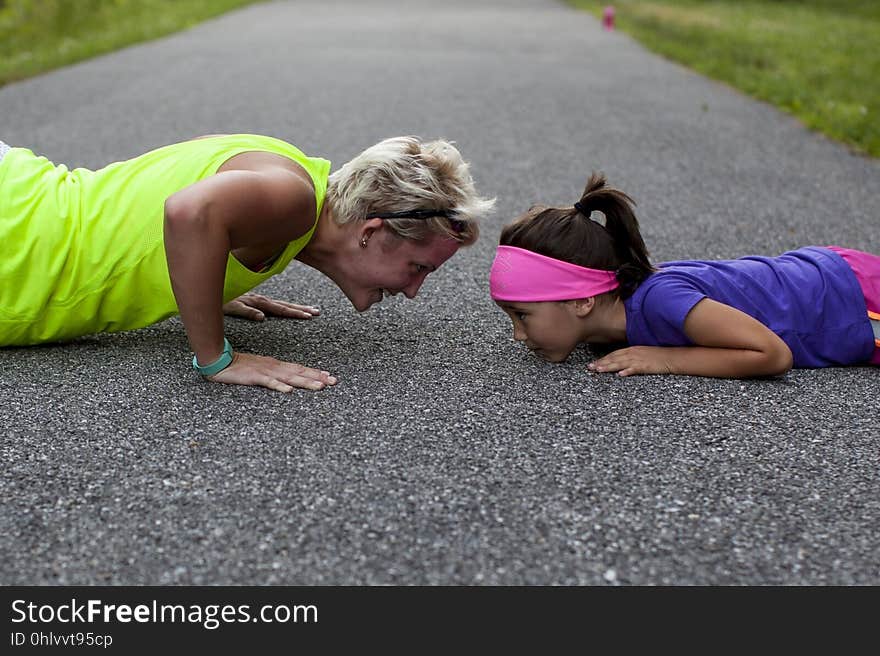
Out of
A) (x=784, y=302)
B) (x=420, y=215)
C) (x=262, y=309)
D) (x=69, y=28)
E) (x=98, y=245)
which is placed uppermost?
(x=420, y=215)

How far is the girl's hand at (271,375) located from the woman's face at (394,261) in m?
0.31

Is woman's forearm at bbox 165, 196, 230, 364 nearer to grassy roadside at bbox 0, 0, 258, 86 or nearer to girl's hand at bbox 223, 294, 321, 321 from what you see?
girl's hand at bbox 223, 294, 321, 321

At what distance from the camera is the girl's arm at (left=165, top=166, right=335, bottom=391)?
8.45ft

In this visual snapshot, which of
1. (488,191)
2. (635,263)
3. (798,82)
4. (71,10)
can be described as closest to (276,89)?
(488,191)

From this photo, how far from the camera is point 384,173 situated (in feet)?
9.41

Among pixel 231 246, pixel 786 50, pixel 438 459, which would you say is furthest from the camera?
pixel 786 50

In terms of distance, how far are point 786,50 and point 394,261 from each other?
10.4 m

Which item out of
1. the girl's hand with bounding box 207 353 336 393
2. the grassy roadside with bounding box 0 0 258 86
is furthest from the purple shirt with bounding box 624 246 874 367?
the grassy roadside with bounding box 0 0 258 86

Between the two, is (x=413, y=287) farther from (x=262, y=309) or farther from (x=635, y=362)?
(x=262, y=309)

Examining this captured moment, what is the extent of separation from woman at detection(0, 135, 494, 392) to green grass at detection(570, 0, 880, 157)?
4.95 m

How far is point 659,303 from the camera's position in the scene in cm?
297

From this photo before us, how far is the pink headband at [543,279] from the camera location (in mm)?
2979

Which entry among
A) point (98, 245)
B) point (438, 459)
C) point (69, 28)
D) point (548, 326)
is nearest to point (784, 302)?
point (548, 326)

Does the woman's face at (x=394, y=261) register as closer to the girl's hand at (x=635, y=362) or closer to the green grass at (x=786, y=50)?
the girl's hand at (x=635, y=362)
